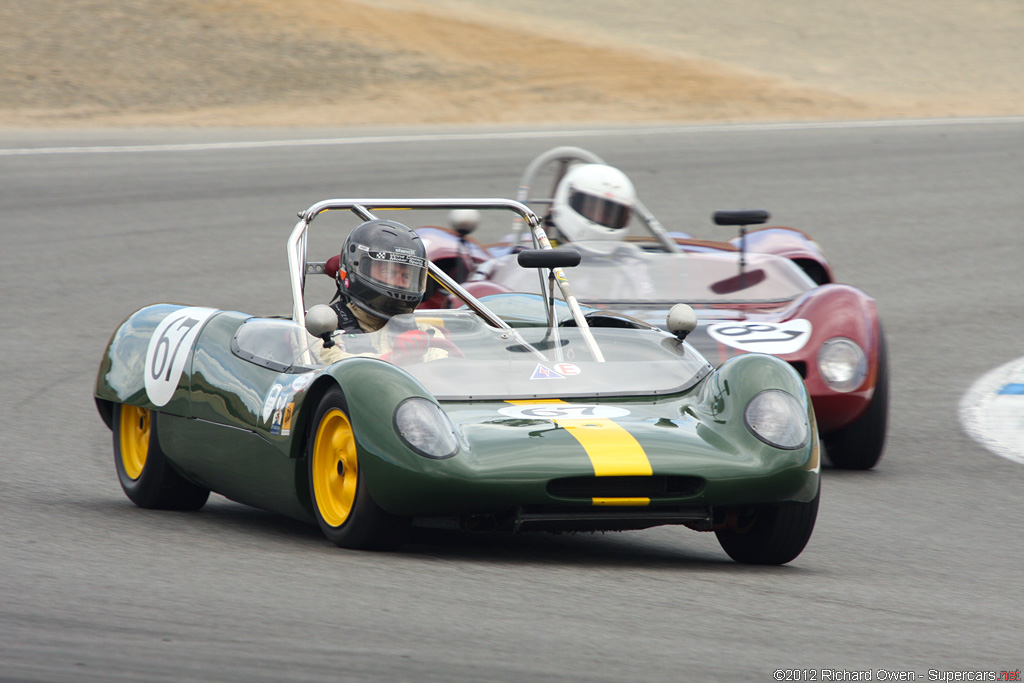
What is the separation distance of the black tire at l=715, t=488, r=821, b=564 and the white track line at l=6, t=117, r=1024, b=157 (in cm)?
1511

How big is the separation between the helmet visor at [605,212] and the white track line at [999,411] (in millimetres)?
2338

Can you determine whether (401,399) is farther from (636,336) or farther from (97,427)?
(97,427)

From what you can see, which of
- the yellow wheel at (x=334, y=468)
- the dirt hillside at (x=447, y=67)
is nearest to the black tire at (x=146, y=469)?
the yellow wheel at (x=334, y=468)

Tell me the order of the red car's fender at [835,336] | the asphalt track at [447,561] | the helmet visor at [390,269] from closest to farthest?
1. the asphalt track at [447,561]
2. the helmet visor at [390,269]
3. the red car's fender at [835,336]

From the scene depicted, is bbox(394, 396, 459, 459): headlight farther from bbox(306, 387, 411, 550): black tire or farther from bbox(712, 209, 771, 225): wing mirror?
bbox(712, 209, 771, 225): wing mirror

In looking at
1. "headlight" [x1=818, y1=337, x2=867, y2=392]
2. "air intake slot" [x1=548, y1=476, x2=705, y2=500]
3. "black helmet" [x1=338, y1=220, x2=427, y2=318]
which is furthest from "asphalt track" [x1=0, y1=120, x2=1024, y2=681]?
"black helmet" [x1=338, y1=220, x2=427, y2=318]

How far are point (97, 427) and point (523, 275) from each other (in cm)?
245

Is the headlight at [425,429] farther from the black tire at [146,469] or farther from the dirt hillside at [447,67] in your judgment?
the dirt hillside at [447,67]

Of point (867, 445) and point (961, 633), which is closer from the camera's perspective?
point (961, 633)

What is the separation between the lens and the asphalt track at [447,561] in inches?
147

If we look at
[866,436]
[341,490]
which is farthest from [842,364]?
[341,490]

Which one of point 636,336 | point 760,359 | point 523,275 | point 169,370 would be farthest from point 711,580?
point 523,275

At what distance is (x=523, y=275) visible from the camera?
351 inches

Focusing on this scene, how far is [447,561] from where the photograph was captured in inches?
193
